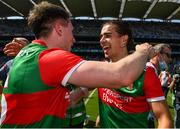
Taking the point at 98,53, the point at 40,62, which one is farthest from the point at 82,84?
the point at 98,53

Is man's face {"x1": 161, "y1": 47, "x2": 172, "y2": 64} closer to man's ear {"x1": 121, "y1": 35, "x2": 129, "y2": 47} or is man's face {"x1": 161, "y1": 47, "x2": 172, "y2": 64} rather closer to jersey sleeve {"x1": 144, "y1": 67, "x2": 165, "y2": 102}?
man's ear {"x1": 121, "y1": 35, "x2": 129, "y2": 47}

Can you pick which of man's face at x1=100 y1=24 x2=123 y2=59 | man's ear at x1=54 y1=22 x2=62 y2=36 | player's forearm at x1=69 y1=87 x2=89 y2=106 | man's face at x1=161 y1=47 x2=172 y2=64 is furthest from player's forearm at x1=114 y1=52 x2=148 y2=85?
man's face at x1=161 y1=47 x2=172 y2=64

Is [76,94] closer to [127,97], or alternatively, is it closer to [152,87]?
[127,97]

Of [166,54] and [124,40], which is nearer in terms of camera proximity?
[124,40]

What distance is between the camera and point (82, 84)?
2.34 metres

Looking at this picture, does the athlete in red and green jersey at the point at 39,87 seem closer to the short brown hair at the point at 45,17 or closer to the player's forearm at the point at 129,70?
the short brown hair at the point at 45,17

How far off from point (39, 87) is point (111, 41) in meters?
1.95

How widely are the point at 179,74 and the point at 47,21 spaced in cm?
821

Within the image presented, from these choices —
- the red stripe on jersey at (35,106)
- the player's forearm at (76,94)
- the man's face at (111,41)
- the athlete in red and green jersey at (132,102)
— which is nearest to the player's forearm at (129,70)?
the red stripe on jersey at (35,106)

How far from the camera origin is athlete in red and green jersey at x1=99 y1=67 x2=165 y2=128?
11.5 feet

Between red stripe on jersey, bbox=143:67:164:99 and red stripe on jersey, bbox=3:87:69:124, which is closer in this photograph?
red stripe on jersey, bbox=3:87:69:124

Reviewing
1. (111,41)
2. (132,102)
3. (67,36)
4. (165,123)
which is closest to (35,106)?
(67,36)

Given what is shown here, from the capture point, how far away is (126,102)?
3.78 meters

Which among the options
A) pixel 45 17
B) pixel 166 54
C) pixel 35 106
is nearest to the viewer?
pixel 35 106
